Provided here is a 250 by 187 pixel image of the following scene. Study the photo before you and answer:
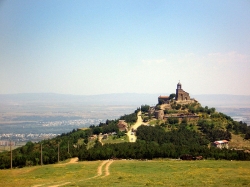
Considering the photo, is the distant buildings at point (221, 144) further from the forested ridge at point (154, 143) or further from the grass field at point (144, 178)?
the grass field at point (144, 178)

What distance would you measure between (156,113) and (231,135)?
23585mm

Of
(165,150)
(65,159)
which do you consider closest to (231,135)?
(165,150)

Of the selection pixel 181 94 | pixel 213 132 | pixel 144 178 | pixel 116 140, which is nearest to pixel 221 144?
pixel 213 132

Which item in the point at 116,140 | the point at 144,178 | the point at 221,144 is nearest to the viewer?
the point at 144,178

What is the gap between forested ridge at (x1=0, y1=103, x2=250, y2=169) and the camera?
43.6 m

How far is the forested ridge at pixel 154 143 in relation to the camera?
4362 centimetres

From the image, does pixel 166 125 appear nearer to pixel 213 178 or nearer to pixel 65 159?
pixel 65 159

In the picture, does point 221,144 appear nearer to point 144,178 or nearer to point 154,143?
point 154,143

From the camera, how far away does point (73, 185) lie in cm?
2173

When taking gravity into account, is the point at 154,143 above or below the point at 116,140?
above

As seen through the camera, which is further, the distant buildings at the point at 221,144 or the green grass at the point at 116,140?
the green grass at the point at 116,140

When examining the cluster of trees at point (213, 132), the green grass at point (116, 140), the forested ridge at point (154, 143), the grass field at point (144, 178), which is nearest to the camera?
the grass field at point (144, 178)

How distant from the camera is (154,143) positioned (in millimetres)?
57594

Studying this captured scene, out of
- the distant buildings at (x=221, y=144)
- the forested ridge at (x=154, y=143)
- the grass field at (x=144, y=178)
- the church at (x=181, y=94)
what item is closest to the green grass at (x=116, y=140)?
the forested ridge at (x=154, y=143)
